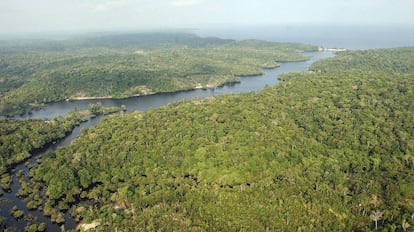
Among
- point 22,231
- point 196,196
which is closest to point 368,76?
point 196,196

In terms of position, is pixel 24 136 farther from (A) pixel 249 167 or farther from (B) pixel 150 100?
(A) pixel 249 167

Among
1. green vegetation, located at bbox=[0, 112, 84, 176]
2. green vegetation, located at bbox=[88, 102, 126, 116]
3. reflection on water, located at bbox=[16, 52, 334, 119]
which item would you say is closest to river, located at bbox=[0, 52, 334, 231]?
reflection on water, located at bbox=[16, 52, 334, 119]

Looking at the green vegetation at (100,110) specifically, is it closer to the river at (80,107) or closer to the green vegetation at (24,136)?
the river at (80,107)

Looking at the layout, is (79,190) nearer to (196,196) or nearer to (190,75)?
(196,196)

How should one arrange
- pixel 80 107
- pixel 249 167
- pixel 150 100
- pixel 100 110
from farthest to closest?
pixel 150 100 < pixel 80 107 < pixel 100 110 < pixel 249 167

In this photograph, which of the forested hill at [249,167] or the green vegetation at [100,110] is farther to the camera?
the green vegetation at [100,110]

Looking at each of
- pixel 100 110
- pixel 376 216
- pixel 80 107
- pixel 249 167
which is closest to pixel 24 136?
pixel 100 110

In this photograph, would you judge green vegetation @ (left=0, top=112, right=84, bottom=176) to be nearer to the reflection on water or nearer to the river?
the river

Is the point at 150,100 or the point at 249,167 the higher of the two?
the point at 249,167

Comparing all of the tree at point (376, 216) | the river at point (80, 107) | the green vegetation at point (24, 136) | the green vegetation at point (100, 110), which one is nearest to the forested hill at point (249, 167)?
the tree at point (376, 216)
